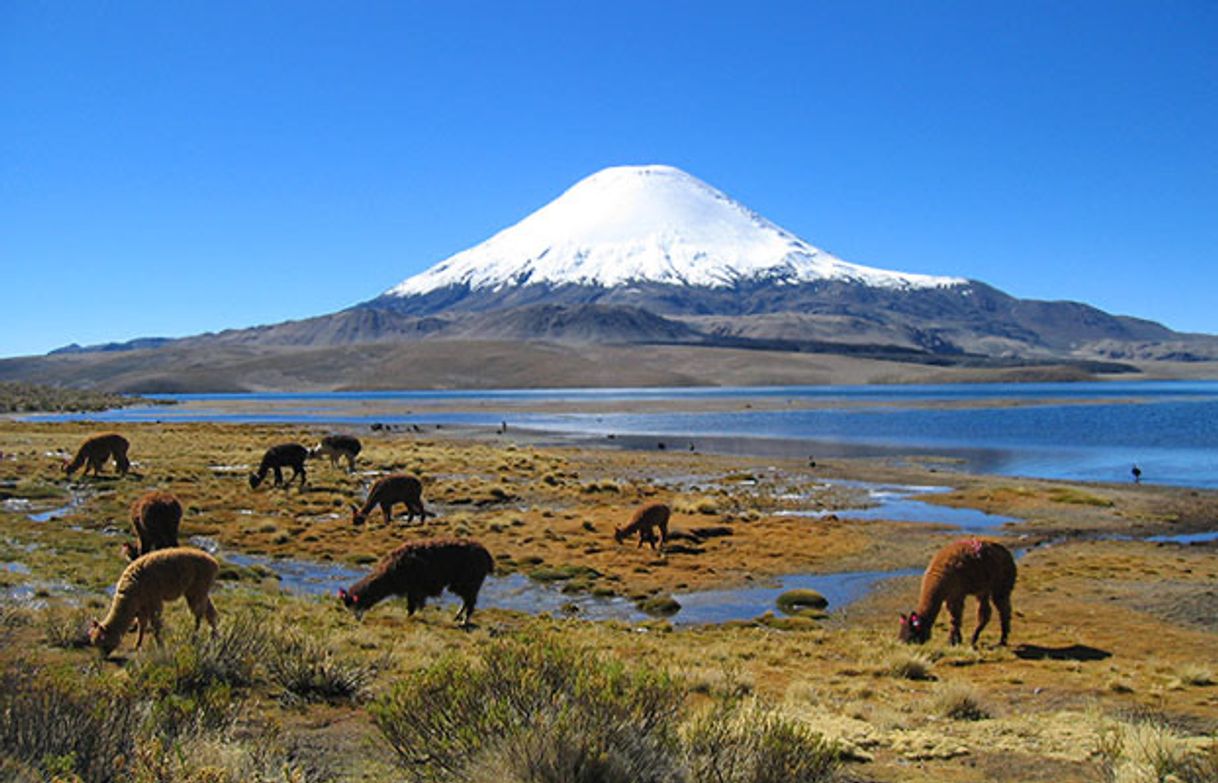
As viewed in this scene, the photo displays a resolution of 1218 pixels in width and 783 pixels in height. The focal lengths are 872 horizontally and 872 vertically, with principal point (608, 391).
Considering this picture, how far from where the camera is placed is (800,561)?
19.5 metres

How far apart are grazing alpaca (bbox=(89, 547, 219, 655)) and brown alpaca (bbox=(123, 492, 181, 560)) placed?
227 inches

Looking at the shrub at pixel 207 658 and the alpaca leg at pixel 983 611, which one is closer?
the shrub at pixel 207 658

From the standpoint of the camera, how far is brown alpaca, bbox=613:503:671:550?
803 inches

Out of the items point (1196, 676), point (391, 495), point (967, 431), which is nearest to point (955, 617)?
point (1196, 676)

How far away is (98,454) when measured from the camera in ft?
91.1

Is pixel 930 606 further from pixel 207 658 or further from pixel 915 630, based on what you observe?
pixel 207 658

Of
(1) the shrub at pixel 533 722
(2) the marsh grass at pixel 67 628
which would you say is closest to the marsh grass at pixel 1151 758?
(1) the shrub at pixel 533 722

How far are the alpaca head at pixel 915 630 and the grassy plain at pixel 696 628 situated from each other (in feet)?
1.34

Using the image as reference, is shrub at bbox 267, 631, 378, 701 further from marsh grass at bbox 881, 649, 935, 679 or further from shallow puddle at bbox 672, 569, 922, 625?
shallow puddle at bbox 672, 569, 922, 625

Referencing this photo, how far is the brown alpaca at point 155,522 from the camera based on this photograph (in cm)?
1432

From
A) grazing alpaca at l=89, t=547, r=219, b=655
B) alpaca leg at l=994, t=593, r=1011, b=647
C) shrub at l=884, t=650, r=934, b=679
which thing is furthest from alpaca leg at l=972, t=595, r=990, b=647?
grazing alpaca at l=89, t=547, r=219, b=655

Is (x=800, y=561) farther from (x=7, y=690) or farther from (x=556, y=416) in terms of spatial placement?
(x=556, y=416)

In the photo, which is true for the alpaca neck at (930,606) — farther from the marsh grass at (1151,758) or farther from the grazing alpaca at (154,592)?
the grazing alpaca at (154,592)

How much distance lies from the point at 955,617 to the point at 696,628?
383cm
